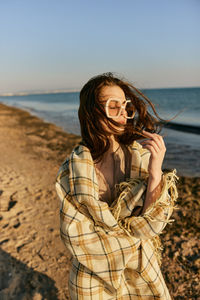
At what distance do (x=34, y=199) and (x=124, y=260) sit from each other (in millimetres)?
3643

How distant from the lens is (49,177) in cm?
607

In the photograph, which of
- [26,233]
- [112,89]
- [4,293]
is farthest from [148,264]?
[26,233]

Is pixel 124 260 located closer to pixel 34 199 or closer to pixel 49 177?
pixel 34 199

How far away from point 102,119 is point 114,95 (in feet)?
0.63

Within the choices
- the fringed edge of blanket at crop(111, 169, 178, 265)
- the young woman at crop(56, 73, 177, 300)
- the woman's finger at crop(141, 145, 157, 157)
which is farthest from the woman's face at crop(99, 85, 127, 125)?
the fringed edge of blanket at crop(111, 169, 178, 265)

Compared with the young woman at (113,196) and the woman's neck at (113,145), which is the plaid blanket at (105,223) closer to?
the young woman at (113,196)

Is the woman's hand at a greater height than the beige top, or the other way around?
the woman's hand

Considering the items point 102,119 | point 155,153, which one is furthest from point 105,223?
point 102,119

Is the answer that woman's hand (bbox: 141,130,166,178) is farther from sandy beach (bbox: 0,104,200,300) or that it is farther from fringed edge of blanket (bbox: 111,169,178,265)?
sandy beach (bbox: 0,104,200,300)

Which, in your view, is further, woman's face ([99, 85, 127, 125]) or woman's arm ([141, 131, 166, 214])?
woman's face ([99, 85, 127, 125])

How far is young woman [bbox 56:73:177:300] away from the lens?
1451 mm

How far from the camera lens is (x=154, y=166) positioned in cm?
141

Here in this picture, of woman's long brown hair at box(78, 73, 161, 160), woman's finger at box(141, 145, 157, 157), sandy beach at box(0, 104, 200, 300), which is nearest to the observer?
woman's finger at box(141, 145, 157, 157)

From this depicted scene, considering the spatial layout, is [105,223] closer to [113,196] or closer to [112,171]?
[113,196]
